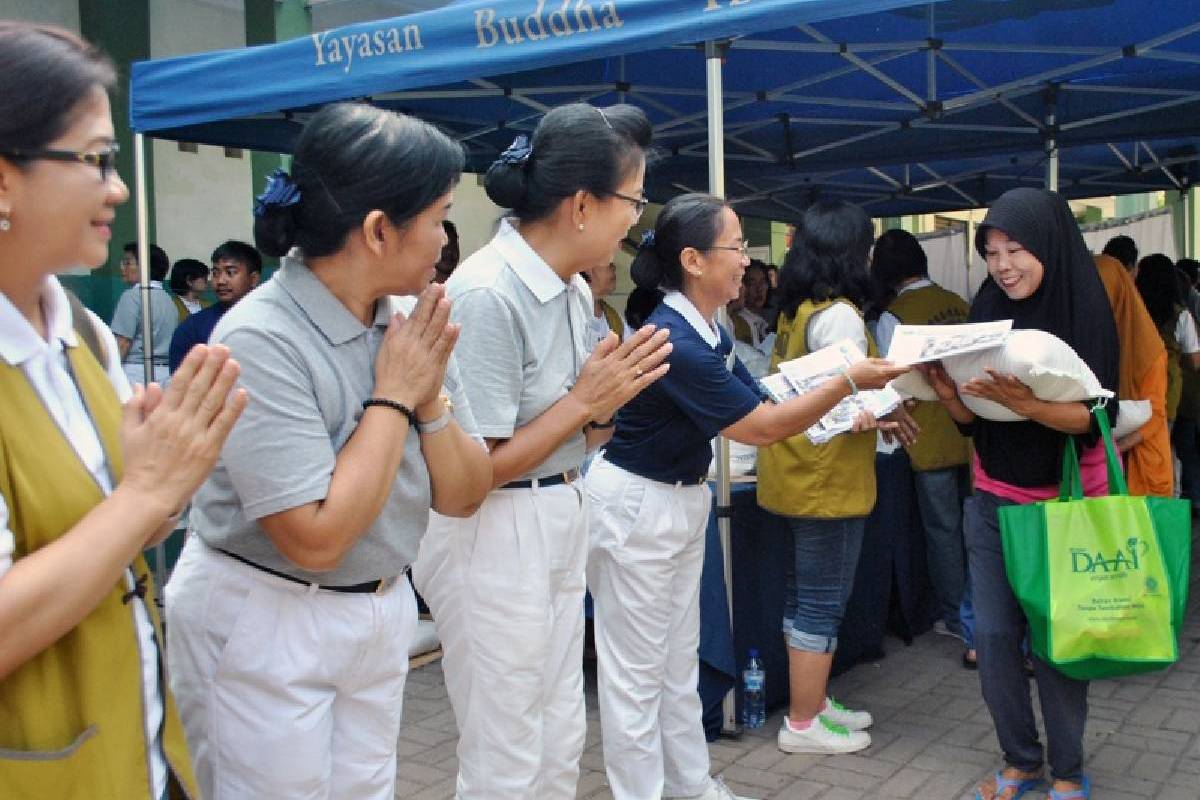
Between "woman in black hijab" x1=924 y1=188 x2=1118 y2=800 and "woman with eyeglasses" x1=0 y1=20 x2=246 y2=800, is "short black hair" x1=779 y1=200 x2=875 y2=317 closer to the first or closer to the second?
"woman in black hijab" x1=924 y1=188 x2=1118 y2=800

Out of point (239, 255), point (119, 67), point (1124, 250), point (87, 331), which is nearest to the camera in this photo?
point (87, 331)

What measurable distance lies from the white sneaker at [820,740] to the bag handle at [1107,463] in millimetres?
1278

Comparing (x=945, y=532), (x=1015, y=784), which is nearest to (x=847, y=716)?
(x=1015, y=784)

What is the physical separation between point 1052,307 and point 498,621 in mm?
1953

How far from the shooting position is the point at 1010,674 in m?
3.56

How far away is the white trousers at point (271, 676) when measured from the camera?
1.83 metres

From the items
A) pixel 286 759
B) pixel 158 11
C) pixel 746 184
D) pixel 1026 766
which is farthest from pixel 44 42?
pixel 158 11

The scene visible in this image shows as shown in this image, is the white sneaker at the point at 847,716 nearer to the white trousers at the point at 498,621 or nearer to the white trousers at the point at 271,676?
the white trousers at the point at 498,621

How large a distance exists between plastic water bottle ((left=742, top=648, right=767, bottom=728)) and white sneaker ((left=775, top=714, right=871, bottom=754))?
0.56ft

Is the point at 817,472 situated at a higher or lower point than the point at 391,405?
lower

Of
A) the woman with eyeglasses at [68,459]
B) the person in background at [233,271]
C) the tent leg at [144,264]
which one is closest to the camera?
the woman with eyeglasses at [68,459]

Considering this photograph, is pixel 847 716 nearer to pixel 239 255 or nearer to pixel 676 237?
pixel 676 237

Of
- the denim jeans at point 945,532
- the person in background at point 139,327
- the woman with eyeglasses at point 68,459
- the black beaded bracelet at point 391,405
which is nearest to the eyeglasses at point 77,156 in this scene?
the woman with eyeglasses at point 68,459

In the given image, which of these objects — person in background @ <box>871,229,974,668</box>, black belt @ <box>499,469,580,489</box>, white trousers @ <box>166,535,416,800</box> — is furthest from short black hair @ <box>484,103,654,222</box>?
person in background @ <box>871,229,974,668</box>
